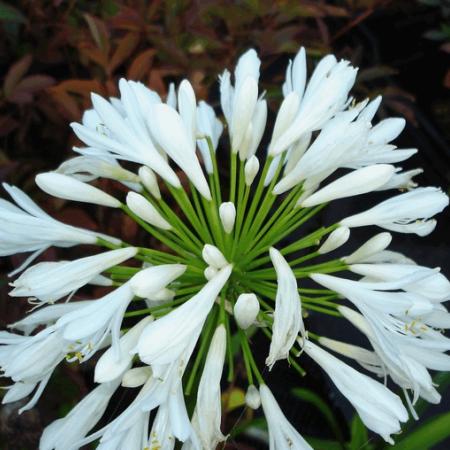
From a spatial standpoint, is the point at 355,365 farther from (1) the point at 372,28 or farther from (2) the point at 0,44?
(1) the point at 372,28

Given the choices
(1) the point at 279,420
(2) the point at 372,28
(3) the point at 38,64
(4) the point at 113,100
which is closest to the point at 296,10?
(4) the point at 113,100

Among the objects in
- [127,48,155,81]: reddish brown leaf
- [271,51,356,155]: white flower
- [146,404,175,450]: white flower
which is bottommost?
[146,404,175,450]: white flower

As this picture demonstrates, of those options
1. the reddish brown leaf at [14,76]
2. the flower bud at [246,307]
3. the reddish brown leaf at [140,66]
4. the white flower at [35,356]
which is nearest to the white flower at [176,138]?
the flower bud at [246,307]

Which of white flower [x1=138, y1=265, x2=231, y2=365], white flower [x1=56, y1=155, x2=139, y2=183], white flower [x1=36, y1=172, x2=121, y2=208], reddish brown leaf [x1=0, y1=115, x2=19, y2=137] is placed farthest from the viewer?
reddish brown leaf [x1=0, y1=115, x2=19, y2=137]

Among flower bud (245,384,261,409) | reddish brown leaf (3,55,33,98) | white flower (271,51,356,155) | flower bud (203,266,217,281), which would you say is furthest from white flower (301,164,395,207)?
reddish brown leaf (3,55,33,98)

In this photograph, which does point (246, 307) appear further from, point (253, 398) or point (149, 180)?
point (149, 180)

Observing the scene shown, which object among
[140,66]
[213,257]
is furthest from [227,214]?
[140,66]

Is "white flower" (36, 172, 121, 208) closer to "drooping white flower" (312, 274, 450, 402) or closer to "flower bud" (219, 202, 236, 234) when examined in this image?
"flower bud" (219, 202, 236, 234)
